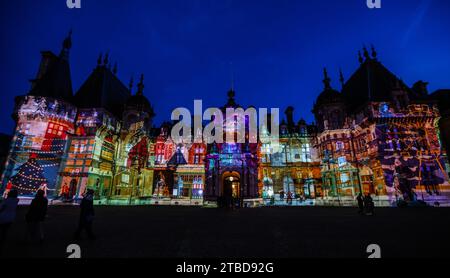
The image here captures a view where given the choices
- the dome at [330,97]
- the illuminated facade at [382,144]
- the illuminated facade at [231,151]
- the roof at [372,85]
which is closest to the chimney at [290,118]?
the illuminated facade at [231,151]

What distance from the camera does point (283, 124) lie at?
111ft

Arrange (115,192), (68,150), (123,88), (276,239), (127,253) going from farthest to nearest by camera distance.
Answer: (123,88)
(115,192)
(68,150)
(276,239)
(127,253)

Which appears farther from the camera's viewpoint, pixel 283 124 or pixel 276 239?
pixel 283 124

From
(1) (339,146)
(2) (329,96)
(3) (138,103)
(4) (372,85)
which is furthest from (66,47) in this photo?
(4) (372,85)

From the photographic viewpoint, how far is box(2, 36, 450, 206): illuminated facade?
79.2 feet

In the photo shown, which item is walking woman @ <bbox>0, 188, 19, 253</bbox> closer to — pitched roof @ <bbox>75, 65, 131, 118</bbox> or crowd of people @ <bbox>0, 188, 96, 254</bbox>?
crowd of people @ <bbox>0, 188, 96, 254</bbox>

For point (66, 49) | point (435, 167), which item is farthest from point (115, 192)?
point (435, 167)

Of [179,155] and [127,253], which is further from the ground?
[179,155]

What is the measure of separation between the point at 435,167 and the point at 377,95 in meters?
10.8

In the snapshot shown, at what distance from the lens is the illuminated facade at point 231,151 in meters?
24.1

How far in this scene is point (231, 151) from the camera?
88.4 feet

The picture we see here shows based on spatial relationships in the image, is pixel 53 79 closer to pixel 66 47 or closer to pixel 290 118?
pixel 66 47

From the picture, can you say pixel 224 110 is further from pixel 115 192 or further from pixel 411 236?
pixel 411 236

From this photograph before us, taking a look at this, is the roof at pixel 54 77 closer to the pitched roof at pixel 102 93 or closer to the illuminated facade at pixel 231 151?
the illuminated facade at pixel 231 151
